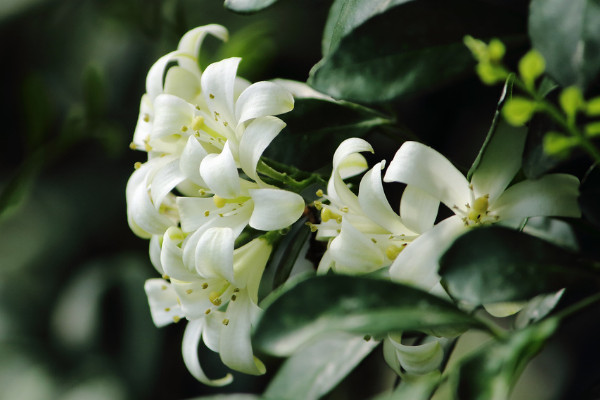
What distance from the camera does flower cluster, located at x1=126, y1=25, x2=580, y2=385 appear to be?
385 mm

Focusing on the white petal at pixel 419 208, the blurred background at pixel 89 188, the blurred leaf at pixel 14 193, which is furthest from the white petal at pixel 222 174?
the blurred background at pixel 89 188

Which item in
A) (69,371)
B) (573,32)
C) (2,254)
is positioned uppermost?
(573,32)

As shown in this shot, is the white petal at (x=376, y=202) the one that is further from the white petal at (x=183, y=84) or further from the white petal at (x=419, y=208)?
the white petal at (x=183, y=84)

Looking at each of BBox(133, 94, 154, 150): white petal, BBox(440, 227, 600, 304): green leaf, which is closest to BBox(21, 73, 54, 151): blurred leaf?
BBox(133, 94, 154, 150): white petal

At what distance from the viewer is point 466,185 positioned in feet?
1.33

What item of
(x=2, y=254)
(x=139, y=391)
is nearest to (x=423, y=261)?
(x=139, y=391)

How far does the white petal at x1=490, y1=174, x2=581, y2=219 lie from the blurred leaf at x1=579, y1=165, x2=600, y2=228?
12 millimetres

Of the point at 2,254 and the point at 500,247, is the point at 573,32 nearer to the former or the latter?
the point at 500,247

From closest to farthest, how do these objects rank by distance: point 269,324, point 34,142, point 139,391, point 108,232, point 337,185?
point 269,324 < point 337,185 < point 34,142 < point 139,391 < point 108,232

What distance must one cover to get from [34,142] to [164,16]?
9.4 inches

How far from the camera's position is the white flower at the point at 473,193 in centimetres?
37

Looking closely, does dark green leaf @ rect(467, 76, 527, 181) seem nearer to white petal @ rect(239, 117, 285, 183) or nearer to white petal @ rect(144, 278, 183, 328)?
white petal @ rect(239, 117, 285, 183)

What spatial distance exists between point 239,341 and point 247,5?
23cm

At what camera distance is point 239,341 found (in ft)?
1.50
